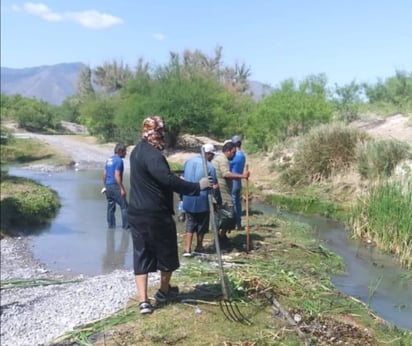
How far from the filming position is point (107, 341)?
6.26 meters

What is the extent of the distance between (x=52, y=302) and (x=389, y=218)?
712 centimetres

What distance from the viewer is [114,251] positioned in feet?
40.5

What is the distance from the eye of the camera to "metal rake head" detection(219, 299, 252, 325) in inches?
266

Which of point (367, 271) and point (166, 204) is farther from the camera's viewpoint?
point (367, 271)

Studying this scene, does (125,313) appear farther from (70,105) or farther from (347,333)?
Result: (70,105)

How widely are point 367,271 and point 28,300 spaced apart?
624 centimetres

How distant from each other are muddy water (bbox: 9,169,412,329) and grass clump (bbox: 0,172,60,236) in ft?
1.29

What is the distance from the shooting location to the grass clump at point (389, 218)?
37.7ft

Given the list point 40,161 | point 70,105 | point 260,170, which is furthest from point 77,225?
point 70,105

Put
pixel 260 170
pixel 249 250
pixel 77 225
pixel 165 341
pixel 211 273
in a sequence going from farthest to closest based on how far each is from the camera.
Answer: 1. pixel 260 170
2. pixel 77 225
3. pixel 249 250
4. pixel 211 273
5. pixel 165 341

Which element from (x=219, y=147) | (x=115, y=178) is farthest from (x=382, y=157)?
(x=219, y=147)

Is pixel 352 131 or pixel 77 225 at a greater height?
pixel 352 131

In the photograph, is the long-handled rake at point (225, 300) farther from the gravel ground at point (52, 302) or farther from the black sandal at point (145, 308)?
the gravel ground at point (52, 302)

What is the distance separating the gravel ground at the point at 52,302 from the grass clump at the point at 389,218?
5.32 metres
